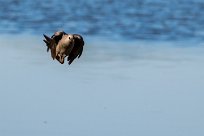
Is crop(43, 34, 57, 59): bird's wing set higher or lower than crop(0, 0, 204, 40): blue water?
lower

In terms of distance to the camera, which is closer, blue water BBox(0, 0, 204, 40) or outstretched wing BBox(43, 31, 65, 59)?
outstretched wing BBox(43, 31, 65, 59)

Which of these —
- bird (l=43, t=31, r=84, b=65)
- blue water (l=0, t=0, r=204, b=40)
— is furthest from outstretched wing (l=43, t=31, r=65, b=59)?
blue water (l=0, t=0, r=204, b=40)

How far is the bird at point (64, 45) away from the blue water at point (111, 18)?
2023 centimetres

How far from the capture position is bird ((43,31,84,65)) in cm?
330

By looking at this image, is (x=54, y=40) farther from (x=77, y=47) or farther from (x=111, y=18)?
(x=111, y=18)

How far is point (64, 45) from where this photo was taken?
10.8ft

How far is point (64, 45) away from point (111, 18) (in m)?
25.3

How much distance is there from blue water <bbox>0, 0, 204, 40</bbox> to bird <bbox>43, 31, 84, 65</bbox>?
66.4ft

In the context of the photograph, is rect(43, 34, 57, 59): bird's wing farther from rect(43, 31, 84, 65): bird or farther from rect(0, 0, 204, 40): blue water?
rect(0, 0, 204, 40): blue water

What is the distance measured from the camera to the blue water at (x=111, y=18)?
25.5 meters

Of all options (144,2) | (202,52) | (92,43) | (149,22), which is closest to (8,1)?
(144,2)

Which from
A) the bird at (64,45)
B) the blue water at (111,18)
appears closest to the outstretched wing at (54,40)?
the bird at (64,45)

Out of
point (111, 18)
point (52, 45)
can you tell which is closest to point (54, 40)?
point (52, 45)

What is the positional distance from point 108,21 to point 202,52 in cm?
690
